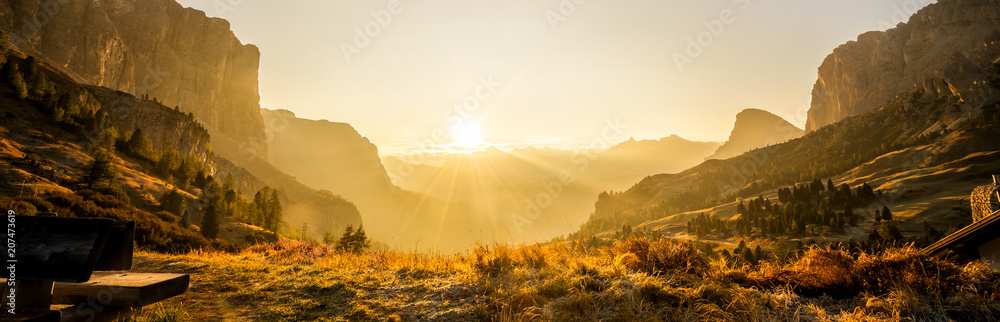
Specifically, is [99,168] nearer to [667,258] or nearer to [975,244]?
[667,258]

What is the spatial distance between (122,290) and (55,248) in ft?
2.84

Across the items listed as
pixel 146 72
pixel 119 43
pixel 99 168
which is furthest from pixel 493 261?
pixel 146 72

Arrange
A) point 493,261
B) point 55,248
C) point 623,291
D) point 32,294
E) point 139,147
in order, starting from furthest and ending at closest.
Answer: point 139,147
point 493,261
point 623,291
point 32,294
point 55,248

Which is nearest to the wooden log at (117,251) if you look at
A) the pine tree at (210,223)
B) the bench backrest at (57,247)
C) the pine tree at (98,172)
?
the bench backrest at (57,247)

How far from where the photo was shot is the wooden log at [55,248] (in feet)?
9.31

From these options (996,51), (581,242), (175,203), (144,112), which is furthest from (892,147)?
(144,112)

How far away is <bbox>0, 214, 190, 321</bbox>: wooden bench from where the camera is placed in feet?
9.34

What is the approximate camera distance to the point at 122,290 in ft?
11.7

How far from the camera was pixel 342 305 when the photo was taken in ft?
21.2

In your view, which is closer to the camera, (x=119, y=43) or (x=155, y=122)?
(x=155, y=122)

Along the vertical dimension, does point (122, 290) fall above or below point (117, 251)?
below

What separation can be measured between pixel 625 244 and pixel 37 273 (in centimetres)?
893

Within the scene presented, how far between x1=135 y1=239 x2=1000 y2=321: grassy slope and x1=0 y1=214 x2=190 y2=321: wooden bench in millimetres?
2229

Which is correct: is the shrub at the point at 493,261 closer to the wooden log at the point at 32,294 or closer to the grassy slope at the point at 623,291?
the grassy slope at the point at 623,291
